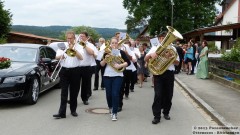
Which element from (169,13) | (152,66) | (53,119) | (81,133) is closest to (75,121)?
(53,119)

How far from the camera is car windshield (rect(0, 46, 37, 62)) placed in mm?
10766

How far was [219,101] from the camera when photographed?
1064 cm

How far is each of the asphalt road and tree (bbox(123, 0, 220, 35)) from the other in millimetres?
40370

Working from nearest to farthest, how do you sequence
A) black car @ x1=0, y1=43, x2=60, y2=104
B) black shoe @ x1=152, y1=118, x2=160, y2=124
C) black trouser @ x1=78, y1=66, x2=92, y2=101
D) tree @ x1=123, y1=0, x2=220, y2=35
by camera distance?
black shoe @ x1=152, y1=118, x2=160, y2=124
black car @ x1=0, y1=43, x2=60, y2=104
black trouser @ x1=78, y1=66, x2=92, y2=101
tree @ x1=123, y1=0, x2=220, y2=35

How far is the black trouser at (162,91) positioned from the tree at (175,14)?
139 feet

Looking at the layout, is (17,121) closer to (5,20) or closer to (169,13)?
(5,20)

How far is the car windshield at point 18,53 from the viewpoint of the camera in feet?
35.3

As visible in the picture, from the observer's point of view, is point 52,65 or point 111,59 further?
point 52,65

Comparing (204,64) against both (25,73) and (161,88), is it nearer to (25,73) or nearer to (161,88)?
(161,88)

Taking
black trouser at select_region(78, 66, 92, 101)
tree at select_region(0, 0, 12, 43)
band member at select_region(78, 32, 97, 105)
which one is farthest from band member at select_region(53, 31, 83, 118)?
tree at select_region(0, 0, 12, 43)

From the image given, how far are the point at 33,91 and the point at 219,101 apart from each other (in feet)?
15.7

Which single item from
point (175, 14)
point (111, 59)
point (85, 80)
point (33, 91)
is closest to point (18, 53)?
point (33, 91)

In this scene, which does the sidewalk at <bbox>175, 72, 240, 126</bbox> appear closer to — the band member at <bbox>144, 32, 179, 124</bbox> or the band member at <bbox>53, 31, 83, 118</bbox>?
the band member at <bbox>144, 32, 179, 124</bbox>

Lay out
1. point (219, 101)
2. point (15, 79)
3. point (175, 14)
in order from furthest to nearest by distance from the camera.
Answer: point (175, 14) → point (219, 101) → point (15, 79)
